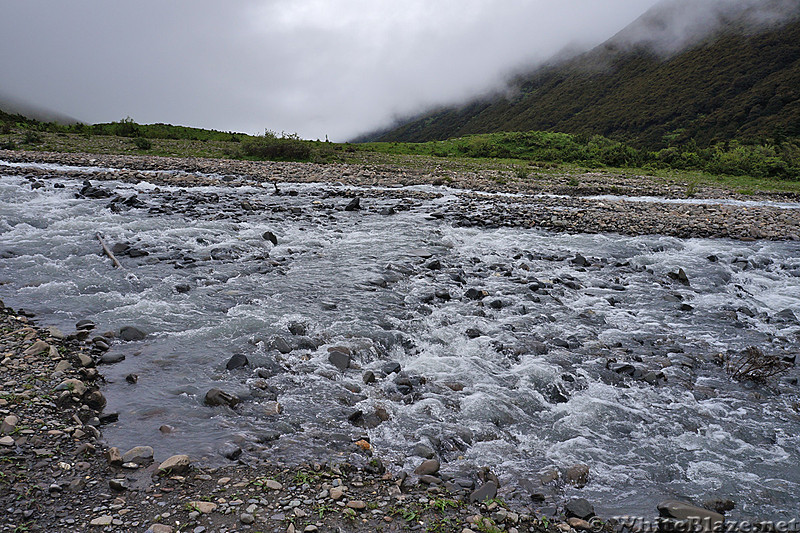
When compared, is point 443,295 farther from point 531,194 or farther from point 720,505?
point 531,194

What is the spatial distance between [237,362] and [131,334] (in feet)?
7.26

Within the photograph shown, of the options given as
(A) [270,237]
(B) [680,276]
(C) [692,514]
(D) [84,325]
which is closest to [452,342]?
(C) [692,514]

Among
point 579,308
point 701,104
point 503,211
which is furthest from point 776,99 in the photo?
point 579,308

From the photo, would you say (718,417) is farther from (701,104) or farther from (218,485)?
(701,104)

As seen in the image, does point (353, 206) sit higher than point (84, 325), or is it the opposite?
point (353, 206)

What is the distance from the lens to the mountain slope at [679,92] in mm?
89625

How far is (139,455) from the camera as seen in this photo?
4.72 metres

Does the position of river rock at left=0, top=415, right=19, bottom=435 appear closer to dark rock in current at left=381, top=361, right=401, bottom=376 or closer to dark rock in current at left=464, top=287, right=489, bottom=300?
dark rock in current at left=381, top=361, right=401, bottom=376

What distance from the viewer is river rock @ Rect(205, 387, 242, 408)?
593 cm

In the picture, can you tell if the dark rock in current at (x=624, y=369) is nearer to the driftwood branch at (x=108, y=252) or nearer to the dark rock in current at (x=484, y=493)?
the dark rock in current at (x=484, y=493)

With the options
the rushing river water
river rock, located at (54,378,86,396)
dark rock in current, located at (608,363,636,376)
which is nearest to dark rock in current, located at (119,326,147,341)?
the rushing river water

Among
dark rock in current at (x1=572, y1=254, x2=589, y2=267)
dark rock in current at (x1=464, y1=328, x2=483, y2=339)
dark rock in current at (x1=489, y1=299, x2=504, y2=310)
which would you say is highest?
dark rock in current at (x1=572, y1=254, x2=589, y2=267)

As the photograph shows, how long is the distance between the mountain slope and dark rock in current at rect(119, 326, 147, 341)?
85040mm

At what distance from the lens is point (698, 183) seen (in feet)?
115
